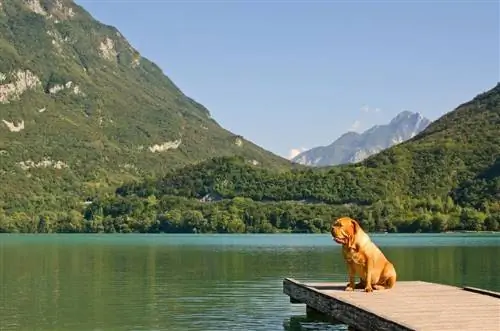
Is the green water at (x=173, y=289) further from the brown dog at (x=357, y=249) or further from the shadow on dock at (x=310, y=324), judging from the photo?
the brown dog at (x=357, y=249)

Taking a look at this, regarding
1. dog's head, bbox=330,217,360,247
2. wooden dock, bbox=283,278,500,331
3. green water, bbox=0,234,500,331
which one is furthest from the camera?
green water, bbox=0,234,500,331

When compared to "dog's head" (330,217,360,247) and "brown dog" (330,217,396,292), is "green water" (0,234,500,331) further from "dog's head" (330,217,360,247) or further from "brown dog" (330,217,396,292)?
"dog's head" (330,217,360,247)

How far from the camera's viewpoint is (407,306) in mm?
23000

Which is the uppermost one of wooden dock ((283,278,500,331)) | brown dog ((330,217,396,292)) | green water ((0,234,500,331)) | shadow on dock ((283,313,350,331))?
brown dog ((330,217,396,292))

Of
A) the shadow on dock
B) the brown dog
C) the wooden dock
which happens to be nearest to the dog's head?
the brown dog

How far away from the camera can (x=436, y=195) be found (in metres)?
199

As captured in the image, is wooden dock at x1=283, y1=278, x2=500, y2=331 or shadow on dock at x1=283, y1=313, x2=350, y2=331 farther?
shadow on dock at x1=283, y1=313, x2=350, y2=331

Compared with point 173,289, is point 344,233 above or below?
above

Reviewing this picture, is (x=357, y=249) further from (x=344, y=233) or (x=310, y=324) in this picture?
(x=310, y=324)

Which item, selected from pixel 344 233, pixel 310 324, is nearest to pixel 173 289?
pixel 310 324

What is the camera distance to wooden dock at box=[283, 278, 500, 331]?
19.2m

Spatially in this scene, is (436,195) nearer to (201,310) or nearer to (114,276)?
(114,276)

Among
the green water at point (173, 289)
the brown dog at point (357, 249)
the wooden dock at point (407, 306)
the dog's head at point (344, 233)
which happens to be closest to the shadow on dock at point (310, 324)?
the green water at point (173, 289)

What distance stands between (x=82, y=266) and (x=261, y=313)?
32.7 metres
